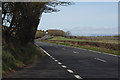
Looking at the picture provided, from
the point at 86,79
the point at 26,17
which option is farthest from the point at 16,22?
the point at 86,79

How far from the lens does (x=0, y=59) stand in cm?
1298

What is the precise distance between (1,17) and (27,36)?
471 centimetres

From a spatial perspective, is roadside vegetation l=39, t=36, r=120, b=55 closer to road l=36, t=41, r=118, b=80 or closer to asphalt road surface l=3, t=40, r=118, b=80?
road l=36, t=41, r=118, b=80

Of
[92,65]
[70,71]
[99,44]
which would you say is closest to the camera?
[70,71]

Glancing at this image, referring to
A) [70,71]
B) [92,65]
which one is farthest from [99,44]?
[70,71]

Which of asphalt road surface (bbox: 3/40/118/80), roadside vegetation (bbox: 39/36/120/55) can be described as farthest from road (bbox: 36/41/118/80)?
A: roadside vegetation (bbox: 39/36/120/55)

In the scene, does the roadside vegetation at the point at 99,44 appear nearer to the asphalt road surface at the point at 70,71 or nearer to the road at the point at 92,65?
the road at the point at 92,65

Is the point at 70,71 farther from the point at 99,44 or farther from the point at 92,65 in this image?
the point at 99,44

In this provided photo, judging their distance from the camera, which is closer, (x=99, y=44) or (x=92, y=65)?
(x=92, y=65)

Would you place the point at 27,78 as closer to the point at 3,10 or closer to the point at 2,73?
the point at 2,73

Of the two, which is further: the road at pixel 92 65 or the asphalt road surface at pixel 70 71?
the road at pixel 92 65

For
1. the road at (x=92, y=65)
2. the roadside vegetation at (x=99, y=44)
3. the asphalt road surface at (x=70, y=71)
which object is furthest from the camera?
the roadside vegetation at (x=99, y=44)

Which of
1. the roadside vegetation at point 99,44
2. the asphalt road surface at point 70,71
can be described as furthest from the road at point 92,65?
the roadside vegetation at point 99,44

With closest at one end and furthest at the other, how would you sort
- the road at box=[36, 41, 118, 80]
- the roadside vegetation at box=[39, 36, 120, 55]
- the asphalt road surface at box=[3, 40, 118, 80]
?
the asphalt road surface at box=[3, 40, 118, 80] < the road at box=[36, 41, 118, 80] < the roadside vegetation at box=[39, 36, 120, 55]
